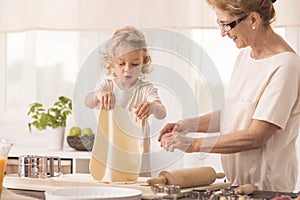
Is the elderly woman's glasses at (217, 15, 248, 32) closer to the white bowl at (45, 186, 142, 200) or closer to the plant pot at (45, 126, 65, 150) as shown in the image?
the white bowl at (45, 186, 142, 200)

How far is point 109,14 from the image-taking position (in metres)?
3.57

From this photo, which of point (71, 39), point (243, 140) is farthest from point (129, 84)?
point (71, 39)

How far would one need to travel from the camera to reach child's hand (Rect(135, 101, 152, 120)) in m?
1.93

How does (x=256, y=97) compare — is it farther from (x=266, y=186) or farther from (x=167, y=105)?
(x=167, y=105)

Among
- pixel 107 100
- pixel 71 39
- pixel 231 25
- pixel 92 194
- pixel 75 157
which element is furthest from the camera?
pixel 71 39

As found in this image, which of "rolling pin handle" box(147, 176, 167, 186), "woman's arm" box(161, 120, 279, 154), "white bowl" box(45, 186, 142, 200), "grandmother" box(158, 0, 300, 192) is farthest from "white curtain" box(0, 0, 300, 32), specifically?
"white bowl" box(45, 186, 142, 200)

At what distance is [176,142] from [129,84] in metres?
0.23

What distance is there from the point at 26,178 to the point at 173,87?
0.50m

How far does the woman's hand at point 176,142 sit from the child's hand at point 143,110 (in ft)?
0.38

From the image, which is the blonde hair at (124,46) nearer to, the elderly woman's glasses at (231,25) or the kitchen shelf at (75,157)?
the elderly woman's glasses at (231,25)

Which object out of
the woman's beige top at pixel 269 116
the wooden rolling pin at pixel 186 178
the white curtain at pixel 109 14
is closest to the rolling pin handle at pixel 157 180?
the wooden rolling pin at pixel 186 178

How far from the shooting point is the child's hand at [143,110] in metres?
1.93

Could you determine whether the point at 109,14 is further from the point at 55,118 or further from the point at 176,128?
the point at 176,128

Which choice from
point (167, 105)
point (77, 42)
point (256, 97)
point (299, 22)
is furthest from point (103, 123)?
point (77, 42)
